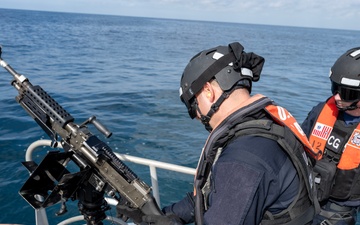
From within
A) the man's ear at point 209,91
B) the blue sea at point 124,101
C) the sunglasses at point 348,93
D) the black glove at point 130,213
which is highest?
the man's ear at point 209,91

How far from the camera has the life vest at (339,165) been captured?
370 centimetres

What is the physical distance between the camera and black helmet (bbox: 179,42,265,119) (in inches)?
91.5

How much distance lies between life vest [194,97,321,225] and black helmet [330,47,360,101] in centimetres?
163

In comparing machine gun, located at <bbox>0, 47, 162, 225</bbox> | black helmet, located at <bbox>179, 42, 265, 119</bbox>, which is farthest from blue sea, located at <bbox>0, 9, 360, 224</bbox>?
black helmet, located at <bbox>179, 42, 265, 119</bbox>

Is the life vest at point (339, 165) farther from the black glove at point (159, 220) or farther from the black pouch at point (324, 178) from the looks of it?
the black glove at point (159, 220)

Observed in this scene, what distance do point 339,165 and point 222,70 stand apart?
237 centimetres

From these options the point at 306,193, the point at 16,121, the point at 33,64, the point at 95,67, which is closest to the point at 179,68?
the point at 95,67

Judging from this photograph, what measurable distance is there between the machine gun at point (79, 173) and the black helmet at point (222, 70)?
113cm

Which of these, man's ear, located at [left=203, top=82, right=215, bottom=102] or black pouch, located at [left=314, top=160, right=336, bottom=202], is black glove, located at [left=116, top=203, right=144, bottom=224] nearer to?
man's ear, located at [left=203, top=82, right=215, bottom=102]

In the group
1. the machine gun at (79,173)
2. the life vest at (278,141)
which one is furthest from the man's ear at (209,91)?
the machine gun at (79,173)

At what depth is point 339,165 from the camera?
12.4 feet

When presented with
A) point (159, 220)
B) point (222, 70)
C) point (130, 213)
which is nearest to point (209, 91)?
point (222, 70)

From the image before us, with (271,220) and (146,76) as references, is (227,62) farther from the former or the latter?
(146,76)

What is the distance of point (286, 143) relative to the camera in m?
2.04
